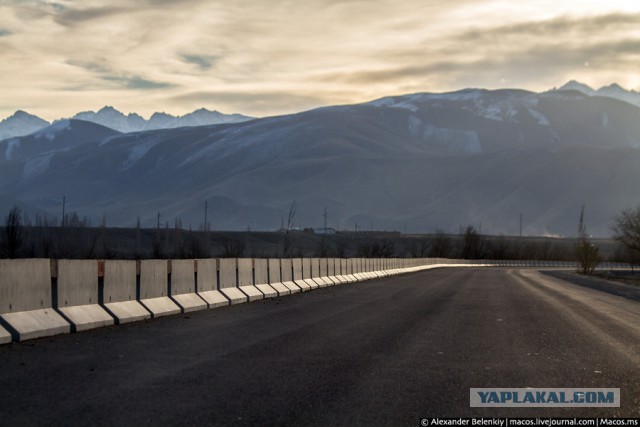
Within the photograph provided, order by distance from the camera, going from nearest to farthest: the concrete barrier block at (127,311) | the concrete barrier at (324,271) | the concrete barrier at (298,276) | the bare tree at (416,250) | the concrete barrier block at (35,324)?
the concrete barrier block at (35,324)
the concrete barrier block at (127,311)
the concrete barrier at (298,276)
the concrete barrier at (324,271)
the bare tree at (416,250)

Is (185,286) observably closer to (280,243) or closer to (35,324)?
(35,324)

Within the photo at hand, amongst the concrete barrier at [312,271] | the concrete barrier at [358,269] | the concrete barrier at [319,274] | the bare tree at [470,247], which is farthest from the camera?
the bare tree at [470,247]

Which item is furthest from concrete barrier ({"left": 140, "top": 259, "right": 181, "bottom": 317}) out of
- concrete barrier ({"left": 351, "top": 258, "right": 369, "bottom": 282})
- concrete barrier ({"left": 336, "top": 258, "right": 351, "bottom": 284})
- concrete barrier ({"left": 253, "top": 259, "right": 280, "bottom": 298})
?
concrete barrier ({"left": 351, "top": 258, "right": 369, "bottom": 282})

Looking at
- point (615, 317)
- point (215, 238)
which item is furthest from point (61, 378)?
point (215, 238)

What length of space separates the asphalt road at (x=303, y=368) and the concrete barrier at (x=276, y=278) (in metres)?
7.41

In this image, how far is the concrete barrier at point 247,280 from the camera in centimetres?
2364

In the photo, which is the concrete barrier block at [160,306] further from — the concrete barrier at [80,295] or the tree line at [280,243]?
the tree line at [280,243]

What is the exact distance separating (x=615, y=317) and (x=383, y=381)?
13.1 m

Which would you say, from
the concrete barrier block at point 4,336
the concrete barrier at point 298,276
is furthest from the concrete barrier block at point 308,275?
the concrete barrier block at point 4,336

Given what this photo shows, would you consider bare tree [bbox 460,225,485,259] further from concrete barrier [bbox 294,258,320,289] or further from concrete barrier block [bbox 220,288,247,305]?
concrete barrier block [bbox 220,288,247,305]

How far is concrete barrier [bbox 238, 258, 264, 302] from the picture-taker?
2364 cm

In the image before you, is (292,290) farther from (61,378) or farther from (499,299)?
(61,378)

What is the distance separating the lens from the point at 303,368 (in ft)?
35.8

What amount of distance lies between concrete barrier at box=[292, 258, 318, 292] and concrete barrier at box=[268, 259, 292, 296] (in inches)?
68.1
